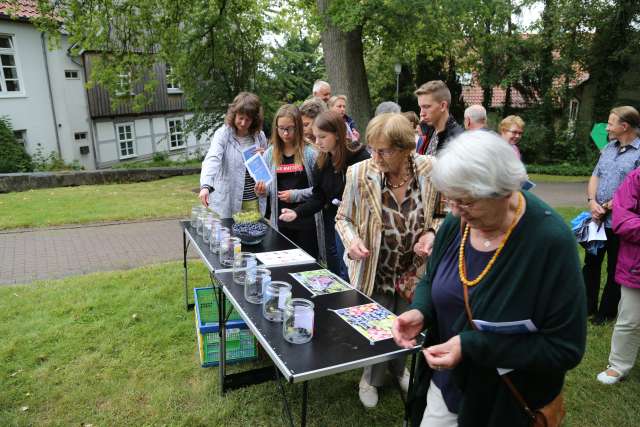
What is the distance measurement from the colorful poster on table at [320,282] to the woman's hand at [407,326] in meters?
0.74

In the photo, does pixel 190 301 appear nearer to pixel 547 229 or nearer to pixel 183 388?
pixel 183 388

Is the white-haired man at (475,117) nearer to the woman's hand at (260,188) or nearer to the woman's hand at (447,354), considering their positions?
the woman's hand at (260,188)

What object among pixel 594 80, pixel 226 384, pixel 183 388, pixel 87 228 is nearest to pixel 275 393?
pixel 226 384

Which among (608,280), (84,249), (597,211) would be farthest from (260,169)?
(84,249)

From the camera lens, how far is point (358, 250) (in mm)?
2461

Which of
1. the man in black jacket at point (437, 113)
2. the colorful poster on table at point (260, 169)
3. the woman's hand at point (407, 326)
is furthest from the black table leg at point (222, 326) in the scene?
the man in black jacket at point (437, 113)

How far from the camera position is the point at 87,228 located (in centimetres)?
748

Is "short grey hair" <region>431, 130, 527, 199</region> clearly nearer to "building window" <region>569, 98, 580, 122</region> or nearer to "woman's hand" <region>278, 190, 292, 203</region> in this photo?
"woman's hand" <region>278, 190, 292, 203</region>

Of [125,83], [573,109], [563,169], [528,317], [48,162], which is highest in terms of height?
[125,83]

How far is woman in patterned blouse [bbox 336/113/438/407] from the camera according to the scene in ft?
7.84

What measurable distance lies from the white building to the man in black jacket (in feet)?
34.8

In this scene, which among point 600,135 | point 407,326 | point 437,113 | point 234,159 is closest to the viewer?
point 407,326

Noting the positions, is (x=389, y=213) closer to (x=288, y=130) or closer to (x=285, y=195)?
(x=285, y=195)

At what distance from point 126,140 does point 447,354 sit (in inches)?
807
